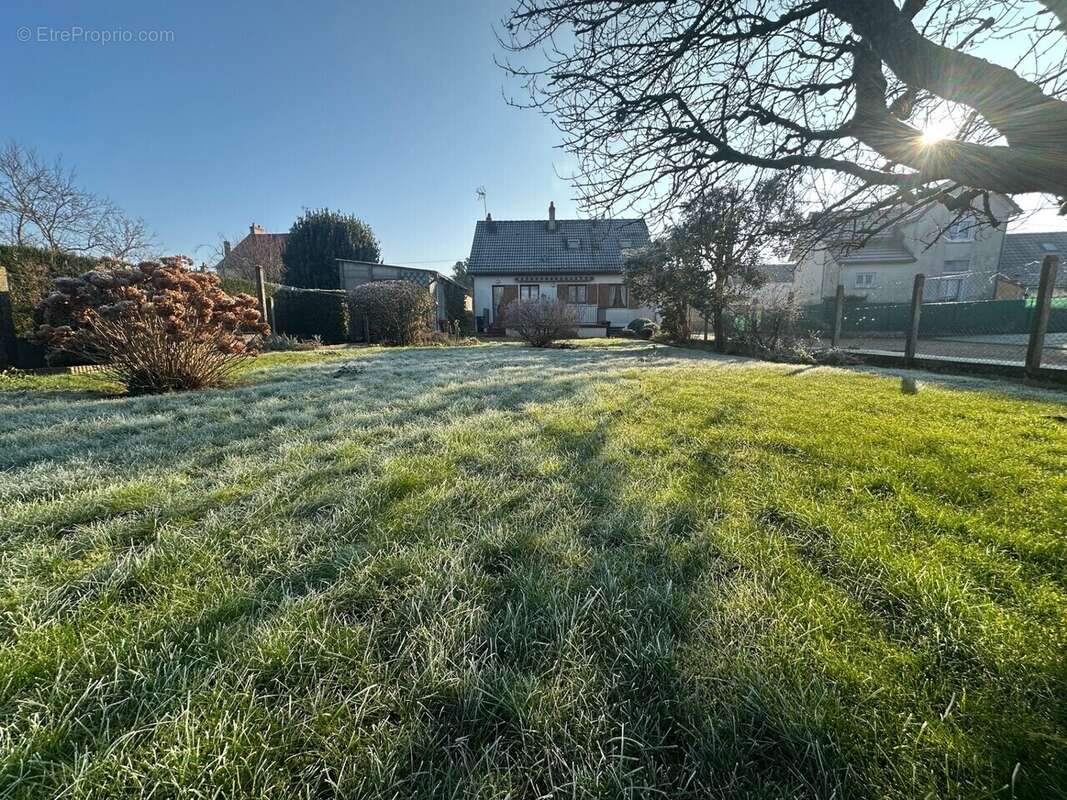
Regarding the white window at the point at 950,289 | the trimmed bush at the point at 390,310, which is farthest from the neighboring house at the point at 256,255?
the white window at the point at 950,289

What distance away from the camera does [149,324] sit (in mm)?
5117

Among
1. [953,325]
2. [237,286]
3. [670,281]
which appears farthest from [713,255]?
[237,286]

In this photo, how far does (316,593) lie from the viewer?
1336 millimetres

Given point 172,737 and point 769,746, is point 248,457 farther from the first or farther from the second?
point 769,746

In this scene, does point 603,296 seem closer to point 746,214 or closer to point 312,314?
point 312,314

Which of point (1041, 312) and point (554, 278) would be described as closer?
point (1041, 312)

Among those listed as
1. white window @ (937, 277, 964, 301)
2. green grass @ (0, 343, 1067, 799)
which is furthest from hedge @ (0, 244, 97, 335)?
white window @ (937, 277, 964, 301)

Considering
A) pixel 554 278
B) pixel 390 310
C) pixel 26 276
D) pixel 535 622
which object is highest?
pixel 554 278

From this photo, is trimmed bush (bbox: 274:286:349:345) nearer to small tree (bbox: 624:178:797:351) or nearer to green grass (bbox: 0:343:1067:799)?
small tree (bbox: 624:178:797:351)

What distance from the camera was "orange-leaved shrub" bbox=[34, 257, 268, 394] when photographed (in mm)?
4957

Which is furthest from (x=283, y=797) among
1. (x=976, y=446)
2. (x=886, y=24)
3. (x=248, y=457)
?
(x=886, y=24)

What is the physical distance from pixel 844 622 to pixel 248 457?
318cm

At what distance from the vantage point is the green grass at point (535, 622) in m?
0.83

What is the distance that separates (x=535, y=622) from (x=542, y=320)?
491 inches
